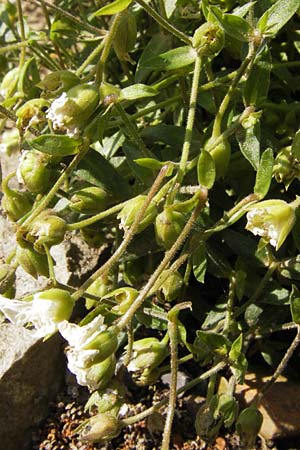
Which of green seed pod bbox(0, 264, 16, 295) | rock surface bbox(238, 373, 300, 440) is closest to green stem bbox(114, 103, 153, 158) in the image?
green seed pod bbox(0, 264, 16, 295)

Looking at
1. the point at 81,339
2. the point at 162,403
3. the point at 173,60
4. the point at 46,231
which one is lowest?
the point at 162,403

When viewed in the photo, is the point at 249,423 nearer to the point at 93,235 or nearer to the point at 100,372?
the point at 100,372

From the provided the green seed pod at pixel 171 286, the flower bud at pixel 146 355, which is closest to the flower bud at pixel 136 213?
the green seed pod at pixel 171 286

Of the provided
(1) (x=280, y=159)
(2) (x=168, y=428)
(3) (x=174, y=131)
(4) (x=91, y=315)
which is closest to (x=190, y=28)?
(3) (x=174, y=131)

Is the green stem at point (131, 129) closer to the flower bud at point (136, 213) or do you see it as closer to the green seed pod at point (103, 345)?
the flower bud at point (136, 213)

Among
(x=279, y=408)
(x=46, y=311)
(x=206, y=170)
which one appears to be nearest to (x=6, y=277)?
(x=46, y=311)

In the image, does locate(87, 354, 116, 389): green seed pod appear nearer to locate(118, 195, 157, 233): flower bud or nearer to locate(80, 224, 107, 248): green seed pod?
locate(118, 195, 157, 233): flower bud

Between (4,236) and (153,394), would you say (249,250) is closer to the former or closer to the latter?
(153,394)
